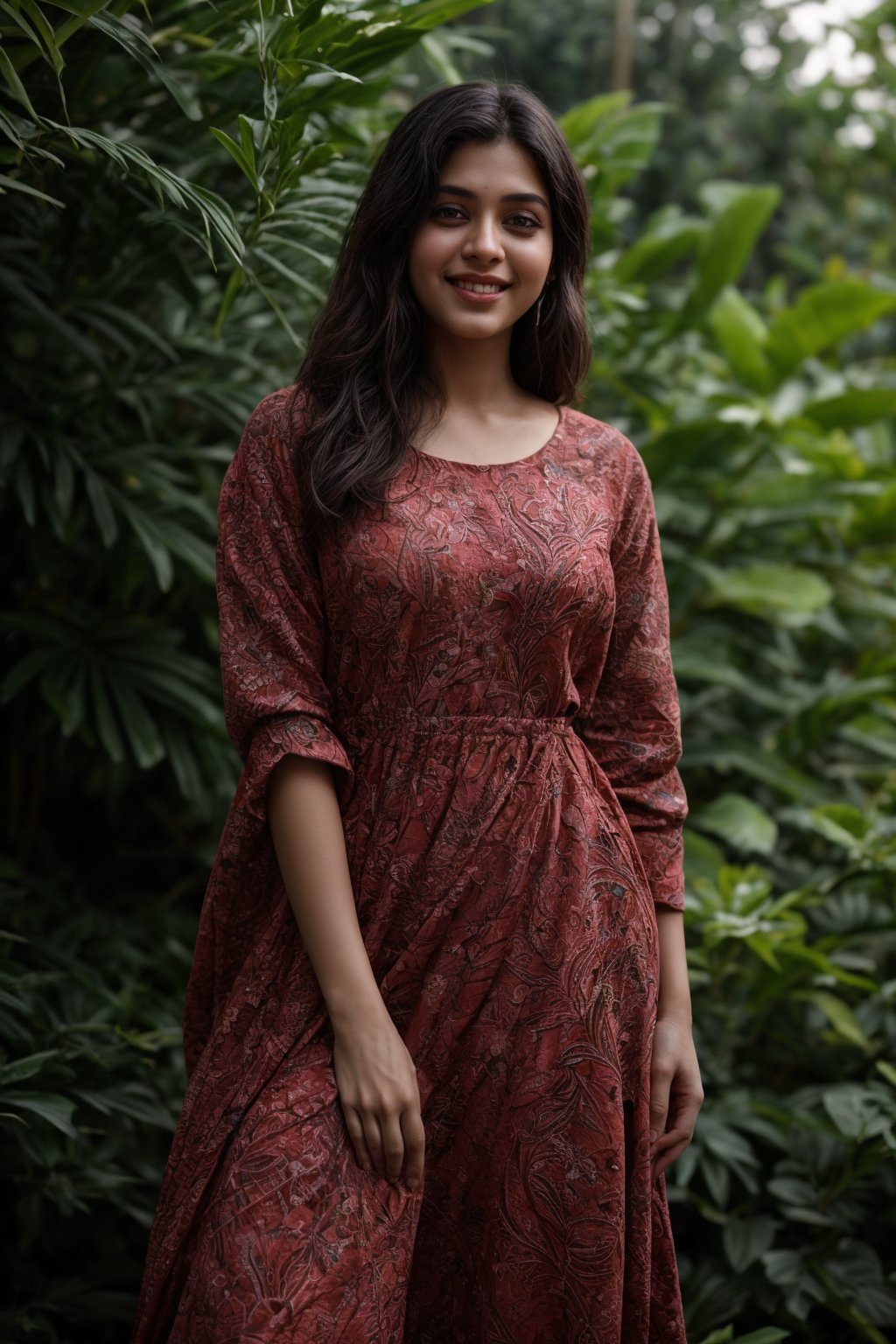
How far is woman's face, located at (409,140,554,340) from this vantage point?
1.35 metres

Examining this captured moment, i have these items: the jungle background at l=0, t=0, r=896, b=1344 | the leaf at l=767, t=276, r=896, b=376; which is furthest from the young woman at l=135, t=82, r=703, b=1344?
the leaf at l=767, t=276, r=896, b=376

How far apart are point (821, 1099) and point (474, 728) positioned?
133cm

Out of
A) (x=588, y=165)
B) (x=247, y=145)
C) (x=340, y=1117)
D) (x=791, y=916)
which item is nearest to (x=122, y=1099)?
(x=340, y=1117)

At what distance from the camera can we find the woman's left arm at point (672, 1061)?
4.58ft

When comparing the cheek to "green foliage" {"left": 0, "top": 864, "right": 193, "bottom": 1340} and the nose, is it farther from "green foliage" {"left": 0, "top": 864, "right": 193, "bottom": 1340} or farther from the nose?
"green foliage" {"left": 0, "top": 864, "right": 193, "bottom": 1340}

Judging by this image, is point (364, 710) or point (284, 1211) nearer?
point (284, 1211)

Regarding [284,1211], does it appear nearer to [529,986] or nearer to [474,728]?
[529,986]

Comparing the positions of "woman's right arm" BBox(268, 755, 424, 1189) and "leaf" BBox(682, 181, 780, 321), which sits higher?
"leaf" BBox(682, 181, 780, 321)

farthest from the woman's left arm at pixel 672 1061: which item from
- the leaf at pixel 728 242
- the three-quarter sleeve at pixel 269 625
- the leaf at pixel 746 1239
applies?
the leaf at pixel 728 242

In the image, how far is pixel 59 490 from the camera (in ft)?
6.02

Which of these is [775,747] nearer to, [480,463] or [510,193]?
[480,463]

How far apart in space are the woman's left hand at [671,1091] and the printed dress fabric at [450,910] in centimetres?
5

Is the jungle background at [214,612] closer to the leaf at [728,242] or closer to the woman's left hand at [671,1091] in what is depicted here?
the leaf at [728,242]

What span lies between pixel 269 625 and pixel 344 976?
0.38 meters
